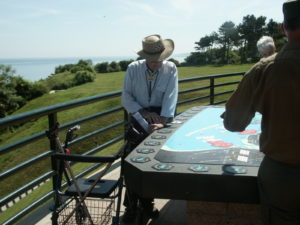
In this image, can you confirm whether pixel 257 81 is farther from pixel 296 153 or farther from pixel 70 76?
pixel 70 76

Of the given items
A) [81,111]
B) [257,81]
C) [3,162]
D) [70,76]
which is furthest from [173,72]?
[70,76]

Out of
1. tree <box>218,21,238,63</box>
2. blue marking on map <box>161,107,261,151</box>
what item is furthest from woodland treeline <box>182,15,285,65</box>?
blue marking on map <box>161,107,261,151</box>

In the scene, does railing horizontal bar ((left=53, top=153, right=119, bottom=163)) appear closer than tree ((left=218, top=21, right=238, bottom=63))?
Yes

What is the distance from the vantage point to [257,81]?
7.43ft

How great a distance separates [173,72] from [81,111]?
35318 millimetres

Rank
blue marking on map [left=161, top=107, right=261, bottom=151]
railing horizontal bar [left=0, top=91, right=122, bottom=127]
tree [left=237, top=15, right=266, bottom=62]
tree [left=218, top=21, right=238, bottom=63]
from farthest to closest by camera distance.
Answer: tree [left=218, top=21, right=238, bottom=63] < tree [left=237, top=15, right=266, bottom=62] < blue marking on map [left=161, top=107, right=261, bottom=151] < railing horizontal bar [left=0, top=91, right=122, bottom=127]

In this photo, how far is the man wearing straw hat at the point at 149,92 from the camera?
4.10 meters

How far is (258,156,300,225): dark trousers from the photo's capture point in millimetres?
2225

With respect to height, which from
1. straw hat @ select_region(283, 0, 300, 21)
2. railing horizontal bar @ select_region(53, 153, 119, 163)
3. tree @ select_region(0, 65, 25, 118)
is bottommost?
tree @ select_region(0, 65, 25, 118)

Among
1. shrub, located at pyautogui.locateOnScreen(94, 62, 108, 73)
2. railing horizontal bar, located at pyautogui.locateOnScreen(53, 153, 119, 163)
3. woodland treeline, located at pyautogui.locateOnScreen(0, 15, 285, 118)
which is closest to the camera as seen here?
railing horizontal bar, located at pyautogui.locateOnScreen(53, 153, 119, 163)

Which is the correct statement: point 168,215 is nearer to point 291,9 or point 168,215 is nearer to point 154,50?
point 154,50

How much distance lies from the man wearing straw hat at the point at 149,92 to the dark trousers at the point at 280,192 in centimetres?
189

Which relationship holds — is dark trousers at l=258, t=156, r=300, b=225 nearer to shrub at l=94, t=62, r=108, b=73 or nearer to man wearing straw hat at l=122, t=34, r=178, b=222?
man wearing straw hat at l=122, t=34, r=178, b=222

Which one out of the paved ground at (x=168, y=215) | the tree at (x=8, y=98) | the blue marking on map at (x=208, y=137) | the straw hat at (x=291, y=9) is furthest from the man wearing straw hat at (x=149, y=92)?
the tree at (x=8, y=98)
